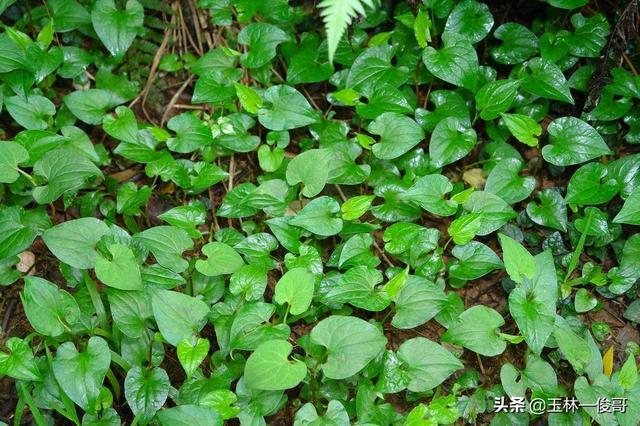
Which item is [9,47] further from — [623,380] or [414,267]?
[623,380]

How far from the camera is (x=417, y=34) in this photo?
8.80 ft

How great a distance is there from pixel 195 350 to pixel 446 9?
5.95 feet

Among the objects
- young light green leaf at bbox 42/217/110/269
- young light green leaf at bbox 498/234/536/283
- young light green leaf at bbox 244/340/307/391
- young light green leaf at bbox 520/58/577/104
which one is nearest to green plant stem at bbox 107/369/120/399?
young light green leaf at bbox 42/217/110/269

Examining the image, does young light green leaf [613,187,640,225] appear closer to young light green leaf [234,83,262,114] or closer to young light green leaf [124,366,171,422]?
young light green leaf [234,83,262,114]

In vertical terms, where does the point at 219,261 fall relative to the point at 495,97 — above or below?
below

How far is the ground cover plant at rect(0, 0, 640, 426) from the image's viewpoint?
2.26 meters

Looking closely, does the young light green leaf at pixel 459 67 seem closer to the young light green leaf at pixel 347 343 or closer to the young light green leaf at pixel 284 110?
the young light green leaf at pixel 284 110

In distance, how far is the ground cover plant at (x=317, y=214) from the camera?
2256 mm

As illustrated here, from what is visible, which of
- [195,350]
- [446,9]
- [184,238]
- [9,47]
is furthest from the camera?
[446,9]

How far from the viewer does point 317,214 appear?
8.09 feet

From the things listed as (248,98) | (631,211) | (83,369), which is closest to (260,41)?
(248,98)

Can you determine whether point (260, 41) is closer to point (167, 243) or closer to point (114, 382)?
point (167, 243)

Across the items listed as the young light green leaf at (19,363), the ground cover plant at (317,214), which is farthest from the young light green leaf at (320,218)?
the young light green leaf at (19,363)

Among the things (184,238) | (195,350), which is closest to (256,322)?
(195,350)
